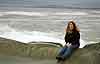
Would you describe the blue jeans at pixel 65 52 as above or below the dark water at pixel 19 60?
above

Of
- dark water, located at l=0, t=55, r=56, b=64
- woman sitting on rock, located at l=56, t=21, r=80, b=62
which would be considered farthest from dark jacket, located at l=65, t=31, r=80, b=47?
dark water, located at l=0, t=55, r=56, b=64

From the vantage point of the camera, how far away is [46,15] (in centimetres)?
595

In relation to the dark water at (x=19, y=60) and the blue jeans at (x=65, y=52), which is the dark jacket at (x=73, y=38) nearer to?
the blue jeans at (x=65, y=52)

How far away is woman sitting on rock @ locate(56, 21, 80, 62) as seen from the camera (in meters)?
1.49

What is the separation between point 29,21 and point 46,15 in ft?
2.32

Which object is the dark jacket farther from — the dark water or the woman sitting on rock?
the dark water

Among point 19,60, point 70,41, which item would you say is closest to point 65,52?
point 70,41

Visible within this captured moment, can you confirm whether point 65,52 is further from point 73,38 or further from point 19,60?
point 19,60

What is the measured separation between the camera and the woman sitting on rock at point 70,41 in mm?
1487

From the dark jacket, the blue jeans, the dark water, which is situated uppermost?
the dark jacket

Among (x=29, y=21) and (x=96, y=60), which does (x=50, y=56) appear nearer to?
(x=96, y=60)

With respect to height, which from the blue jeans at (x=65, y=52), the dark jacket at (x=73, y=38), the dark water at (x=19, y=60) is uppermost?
the dark jacket at (x=73, y=38)

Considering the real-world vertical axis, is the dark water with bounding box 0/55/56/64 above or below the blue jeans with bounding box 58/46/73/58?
below

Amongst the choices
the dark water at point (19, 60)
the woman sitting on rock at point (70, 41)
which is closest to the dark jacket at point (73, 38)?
the woman sitting on rock at point (70, 41)
